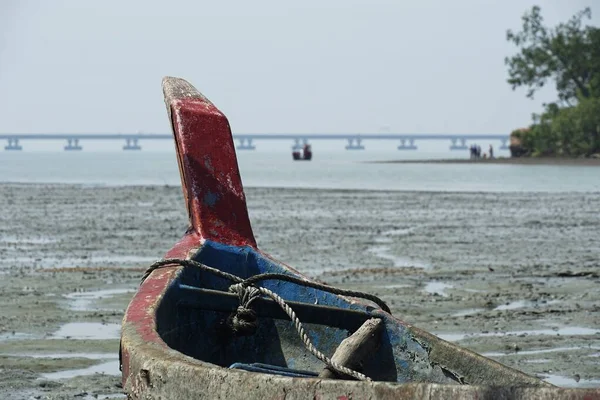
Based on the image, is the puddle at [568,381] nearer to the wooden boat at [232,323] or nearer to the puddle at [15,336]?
the wooden boat at [232,323]

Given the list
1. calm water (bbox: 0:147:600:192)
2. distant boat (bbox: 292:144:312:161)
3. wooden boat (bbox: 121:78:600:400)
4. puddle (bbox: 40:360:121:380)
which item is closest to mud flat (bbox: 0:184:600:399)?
puddle (bbox: 40:360:121:380)

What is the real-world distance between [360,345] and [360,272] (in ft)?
27.4

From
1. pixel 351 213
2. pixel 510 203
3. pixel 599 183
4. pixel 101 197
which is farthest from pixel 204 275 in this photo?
pixel 599 183

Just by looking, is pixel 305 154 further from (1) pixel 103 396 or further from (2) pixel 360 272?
(1) pixel 103 396

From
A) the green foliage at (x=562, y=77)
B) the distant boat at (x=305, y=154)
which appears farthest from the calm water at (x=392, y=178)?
the distant boat at (x=305, y=154)

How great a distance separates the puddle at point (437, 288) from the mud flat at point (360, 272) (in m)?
0.03

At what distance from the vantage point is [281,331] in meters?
5.70

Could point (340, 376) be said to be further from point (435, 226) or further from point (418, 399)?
point (435, 226)

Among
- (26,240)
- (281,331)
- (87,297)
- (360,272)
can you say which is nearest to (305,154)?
(26,240)

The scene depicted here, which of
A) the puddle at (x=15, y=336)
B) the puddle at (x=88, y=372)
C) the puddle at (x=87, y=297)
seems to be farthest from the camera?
the puddle at (x=87, y=297)

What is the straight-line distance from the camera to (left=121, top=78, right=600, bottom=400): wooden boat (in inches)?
163

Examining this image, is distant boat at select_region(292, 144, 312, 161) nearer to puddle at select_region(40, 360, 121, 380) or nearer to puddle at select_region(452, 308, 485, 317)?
puddle at select_region(452, 308, 485, 317)

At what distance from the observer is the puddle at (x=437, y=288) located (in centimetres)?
1166

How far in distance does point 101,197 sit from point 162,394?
2864 cm
